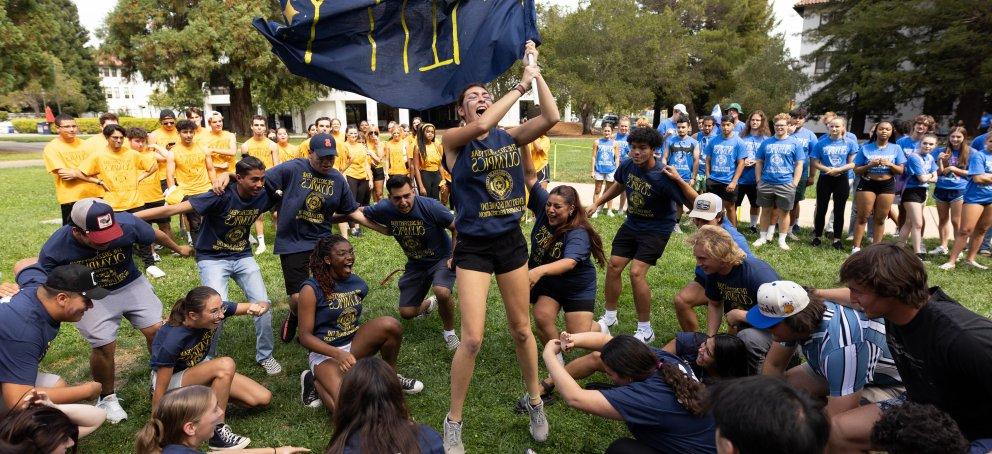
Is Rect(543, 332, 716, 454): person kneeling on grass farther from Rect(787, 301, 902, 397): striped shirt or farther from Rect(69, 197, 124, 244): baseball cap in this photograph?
Rect(69, 197, 124, 244): baseball cap

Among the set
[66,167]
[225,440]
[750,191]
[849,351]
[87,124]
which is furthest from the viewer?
[87,124]

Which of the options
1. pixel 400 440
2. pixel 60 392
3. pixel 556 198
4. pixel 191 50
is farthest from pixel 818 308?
pixel 191 50

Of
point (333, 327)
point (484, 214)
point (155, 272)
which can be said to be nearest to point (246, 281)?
point (333, 327)

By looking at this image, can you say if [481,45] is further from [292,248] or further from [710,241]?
[292,248]

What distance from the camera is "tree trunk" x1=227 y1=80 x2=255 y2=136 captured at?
1388 inches

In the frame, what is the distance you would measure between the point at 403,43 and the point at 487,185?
1646mm

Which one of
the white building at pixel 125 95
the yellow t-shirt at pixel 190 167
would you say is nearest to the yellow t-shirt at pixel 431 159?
the yellow t-shirt at pixel 190 167

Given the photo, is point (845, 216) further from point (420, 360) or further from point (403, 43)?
point (403, 43)

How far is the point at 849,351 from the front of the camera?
323 cm

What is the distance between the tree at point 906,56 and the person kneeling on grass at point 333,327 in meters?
28.2

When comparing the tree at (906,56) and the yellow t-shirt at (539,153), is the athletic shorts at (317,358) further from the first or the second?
the tree at (906,56)

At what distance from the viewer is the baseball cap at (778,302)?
325 cm

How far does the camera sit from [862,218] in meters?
8.36

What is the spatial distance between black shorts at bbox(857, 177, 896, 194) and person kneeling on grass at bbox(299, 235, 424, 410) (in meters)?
7.20
